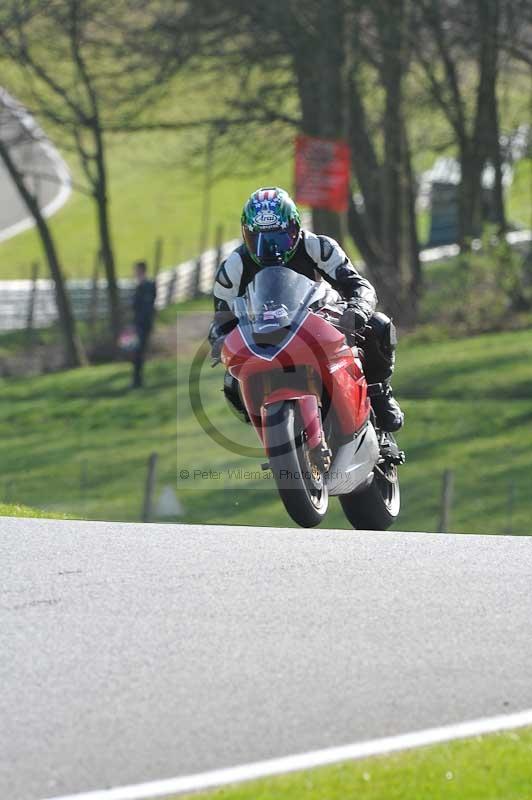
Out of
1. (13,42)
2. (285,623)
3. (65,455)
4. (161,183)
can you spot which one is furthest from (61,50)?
(161,183)

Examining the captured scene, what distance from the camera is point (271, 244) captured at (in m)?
8.02

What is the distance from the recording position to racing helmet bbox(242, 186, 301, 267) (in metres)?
7.96

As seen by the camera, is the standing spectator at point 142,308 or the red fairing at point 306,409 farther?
the standing spectator at point 142,308

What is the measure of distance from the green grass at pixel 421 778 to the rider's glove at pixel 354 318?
328 centimetres

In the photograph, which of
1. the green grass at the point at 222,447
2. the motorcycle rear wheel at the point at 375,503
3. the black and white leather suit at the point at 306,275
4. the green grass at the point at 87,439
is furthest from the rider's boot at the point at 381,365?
the green grass at the point at 87,439

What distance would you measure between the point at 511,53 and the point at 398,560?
760 inches

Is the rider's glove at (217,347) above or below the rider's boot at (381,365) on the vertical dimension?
above

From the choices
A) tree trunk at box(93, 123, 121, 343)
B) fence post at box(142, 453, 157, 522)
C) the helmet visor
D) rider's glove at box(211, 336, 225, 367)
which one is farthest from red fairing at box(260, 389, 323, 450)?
tree trunk at box(93, 123, 121, 343)

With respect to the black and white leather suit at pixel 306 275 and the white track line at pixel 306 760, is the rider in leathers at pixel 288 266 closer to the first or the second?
the black and white leather suit at pixel 306 275

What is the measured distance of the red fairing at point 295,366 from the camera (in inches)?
307

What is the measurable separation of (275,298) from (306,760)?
129 inches

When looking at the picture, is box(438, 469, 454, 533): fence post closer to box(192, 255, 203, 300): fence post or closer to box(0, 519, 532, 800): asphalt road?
box(0, 519, 532, 800): asphalt road

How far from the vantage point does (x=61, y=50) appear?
89.0ft

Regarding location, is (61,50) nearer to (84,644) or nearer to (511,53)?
(511,53)
